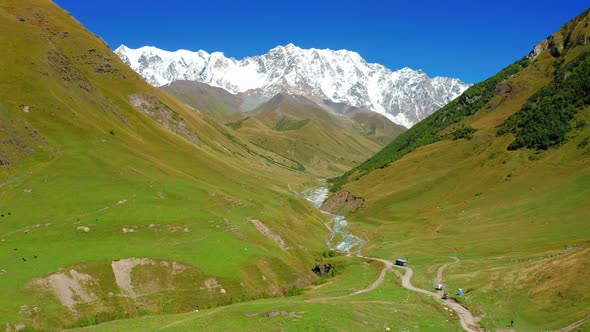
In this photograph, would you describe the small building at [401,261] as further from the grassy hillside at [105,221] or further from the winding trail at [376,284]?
the grassy hillside at [105,221]

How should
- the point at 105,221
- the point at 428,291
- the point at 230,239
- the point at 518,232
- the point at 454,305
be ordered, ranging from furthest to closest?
the point at 518,232
the point at 230,239
the point at 105,221
the point at 428,291
the point at 454,305

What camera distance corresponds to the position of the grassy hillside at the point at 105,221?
2965 inches

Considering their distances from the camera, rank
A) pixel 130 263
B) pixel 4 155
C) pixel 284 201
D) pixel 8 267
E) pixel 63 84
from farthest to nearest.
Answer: pixel 284 201 → pixel 63 84 → pixel 4 155 → pixel 130 263 → pixel 8 267

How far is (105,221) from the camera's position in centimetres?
9956

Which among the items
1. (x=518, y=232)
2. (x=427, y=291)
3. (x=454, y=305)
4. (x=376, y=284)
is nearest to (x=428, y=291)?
(x=427, y=291)

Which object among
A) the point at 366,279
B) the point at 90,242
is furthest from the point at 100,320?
the point at 366,279

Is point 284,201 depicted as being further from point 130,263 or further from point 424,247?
point 130,263

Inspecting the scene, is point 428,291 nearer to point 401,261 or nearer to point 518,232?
point 401,261

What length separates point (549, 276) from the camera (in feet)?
245

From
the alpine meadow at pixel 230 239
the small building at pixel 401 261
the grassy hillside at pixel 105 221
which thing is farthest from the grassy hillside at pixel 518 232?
the grassy hillside at pixel 105 221

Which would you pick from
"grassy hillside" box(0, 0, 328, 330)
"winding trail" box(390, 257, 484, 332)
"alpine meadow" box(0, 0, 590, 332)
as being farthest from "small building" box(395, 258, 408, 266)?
"grassy hillside" box(0, 0, 328, 330)

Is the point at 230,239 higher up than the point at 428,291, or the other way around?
the point at 230,239

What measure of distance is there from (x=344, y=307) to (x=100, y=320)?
38.5 meters

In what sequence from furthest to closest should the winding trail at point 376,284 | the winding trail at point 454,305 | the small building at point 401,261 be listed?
the small building at point 401,261, the winding trail at point 376,284, the winding trail at point 454,305
